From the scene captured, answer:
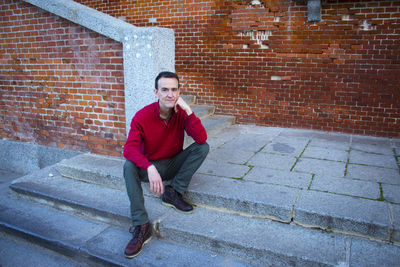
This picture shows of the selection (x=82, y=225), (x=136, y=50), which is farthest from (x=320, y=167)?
(x=82, y=225)

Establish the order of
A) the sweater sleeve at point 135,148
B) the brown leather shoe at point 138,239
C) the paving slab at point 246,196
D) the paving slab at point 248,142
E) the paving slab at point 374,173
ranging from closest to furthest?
1. the brown leather shoe at point 138,239
2. the sweater sleeve at point 135,148
3. the paving slab at point 246,196
4. the paving slab at point 374,173
5. the paving slab at point 248,142

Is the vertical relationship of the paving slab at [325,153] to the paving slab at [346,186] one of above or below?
above

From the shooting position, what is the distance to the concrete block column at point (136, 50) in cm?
357

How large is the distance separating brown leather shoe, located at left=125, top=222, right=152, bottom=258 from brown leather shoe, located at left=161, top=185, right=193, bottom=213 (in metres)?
0.35

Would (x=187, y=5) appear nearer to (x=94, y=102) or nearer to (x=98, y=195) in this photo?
(x=94, y=102)

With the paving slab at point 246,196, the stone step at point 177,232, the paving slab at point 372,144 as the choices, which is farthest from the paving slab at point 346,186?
the paving slab at point 372,144

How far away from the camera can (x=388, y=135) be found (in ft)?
17.2

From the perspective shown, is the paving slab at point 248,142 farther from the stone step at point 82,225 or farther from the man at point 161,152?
the stone step at point 82,225

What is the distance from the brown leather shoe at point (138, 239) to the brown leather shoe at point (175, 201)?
354mm

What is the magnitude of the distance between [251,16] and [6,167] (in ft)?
17.9

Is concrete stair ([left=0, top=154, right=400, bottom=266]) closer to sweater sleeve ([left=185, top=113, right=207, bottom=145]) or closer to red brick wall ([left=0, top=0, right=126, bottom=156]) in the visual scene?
sweater sleeve ([left=185, top=113, right=207, bottom=145])

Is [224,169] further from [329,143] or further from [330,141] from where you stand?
[330,141]

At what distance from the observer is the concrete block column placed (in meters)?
3.57

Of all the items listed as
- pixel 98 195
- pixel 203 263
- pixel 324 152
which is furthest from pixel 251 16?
pixel 203 263
